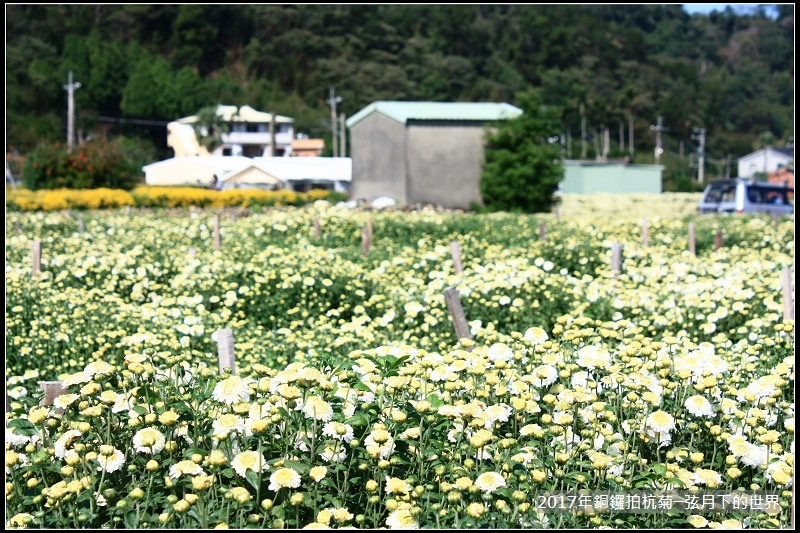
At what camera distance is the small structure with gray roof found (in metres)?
28.2

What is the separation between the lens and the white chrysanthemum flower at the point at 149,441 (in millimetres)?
3180

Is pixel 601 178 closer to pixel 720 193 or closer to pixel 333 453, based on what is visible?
pixel 720 193

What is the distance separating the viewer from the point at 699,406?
3.68 metres

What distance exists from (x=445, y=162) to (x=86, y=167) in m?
14.1

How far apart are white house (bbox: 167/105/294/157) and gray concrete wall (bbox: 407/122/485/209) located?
10.9 metres

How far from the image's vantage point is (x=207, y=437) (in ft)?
11.5

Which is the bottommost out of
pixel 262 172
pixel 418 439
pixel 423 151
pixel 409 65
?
pixel 418 439

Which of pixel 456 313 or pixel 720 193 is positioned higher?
pixel 720 193

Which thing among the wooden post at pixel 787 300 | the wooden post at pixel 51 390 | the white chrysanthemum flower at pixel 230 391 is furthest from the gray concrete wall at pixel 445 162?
the white chrysanthemum flower at pixel 230 391

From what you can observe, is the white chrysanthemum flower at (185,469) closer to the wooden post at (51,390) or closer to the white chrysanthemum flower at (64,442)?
the white chrysanthemum flower at (64,442)

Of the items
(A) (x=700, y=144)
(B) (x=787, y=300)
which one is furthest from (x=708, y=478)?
(A) (x=700, y=144)

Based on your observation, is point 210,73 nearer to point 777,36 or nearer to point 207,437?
point 207,437

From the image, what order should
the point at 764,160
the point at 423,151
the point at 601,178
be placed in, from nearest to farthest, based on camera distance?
the point at 423,151 → the point at 601,178 → the point at 764,160

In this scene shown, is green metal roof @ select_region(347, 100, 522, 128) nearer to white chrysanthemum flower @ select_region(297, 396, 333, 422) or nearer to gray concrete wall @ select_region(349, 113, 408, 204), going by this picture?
gray concrete wall @ select_region(349, 113, 408, 204)
